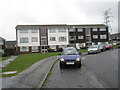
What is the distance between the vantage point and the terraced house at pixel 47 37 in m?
47.2

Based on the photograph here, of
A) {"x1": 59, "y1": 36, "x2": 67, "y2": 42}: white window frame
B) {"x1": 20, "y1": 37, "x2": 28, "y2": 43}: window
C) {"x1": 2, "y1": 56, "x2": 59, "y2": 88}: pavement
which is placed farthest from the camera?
{"x1": 59, "y1": 36, "x2": 67, "y2": 42}: white window frame

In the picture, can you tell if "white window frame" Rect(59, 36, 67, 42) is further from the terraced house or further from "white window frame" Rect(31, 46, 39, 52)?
"white window frame" Rect(31, 46, 39, 52)

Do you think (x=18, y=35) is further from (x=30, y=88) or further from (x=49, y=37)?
(x=30, y=88)

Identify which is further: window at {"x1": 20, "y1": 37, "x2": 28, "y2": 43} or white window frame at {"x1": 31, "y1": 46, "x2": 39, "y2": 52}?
white window frame at {"x1": 31, "y1": 46, "x2": 39, "y2": 52}

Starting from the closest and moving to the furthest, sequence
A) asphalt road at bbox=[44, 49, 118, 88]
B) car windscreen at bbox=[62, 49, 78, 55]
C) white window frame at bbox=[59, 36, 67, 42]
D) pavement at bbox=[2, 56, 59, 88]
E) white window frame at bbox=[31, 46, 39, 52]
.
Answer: asphalt road at bbox=[44, 49, 118, 88], pavement at bbox=[2, 56, 59, 88], car windscreen at bbox=[62, 49, 78, 55], white window frame at bbox=[31, 46, 39, 52], white window frame at bbox=[59, 36, 67, 42]

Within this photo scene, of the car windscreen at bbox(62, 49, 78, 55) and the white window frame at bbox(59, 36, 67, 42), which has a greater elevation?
the white window frame at bbox(59, 36, 67, 42)

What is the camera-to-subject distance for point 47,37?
49188mm

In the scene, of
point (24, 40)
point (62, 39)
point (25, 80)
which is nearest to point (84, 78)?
point (25, 80)

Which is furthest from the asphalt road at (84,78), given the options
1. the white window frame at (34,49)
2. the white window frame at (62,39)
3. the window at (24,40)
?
the white window frame at (62,39)

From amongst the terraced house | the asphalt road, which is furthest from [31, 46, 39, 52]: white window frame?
the asphalt road

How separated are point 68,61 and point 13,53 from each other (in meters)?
25.9

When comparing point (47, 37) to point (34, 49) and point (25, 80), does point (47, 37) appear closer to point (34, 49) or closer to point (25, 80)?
point (34, 49)

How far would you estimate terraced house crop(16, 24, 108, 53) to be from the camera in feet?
155

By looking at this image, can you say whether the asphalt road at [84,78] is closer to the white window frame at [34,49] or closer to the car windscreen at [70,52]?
the car windscreen at [70,52]
